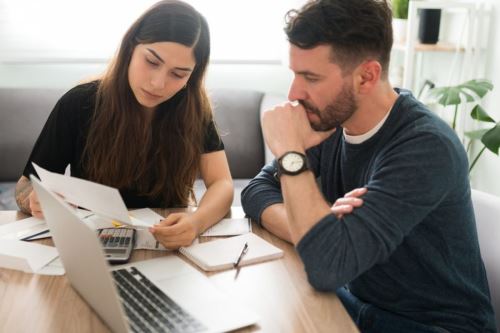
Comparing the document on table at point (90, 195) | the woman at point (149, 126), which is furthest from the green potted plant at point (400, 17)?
the document on table at point (90, 195)

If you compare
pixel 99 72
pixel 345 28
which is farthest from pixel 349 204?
pixel 99 72

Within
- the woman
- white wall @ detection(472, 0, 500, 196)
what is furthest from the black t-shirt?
white wall @ detection(472, 0, 500, 196)

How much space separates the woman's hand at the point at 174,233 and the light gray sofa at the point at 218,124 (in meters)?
1.34

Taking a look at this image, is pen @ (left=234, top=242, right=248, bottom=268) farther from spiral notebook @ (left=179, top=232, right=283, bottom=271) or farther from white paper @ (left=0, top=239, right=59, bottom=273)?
white paper @ (left=0, top=239, right=59, bottom=273)

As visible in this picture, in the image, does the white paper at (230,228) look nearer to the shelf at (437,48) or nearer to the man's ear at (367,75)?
the man's ear at (367,75)

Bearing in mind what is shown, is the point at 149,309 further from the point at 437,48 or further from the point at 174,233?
the point at 437,48

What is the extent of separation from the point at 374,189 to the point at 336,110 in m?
0.22

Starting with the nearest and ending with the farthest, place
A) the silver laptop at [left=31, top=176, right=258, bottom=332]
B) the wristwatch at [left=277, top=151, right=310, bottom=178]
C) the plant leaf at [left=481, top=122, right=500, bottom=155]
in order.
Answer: the silver laptop at [left=31, top=176, right=258, bottom=332] → the wristwatch at [left=277, top=151, right=310, bottom=178] → the plant leaf at [left=481, top=122, right=500, bottom=155]

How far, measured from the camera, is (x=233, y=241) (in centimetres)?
133

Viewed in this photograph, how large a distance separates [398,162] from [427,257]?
0.68ft

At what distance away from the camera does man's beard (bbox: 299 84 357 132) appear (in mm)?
1251

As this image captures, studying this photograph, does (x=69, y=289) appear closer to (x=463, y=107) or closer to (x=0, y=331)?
(x=0, y=331)

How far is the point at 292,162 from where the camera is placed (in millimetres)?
1208

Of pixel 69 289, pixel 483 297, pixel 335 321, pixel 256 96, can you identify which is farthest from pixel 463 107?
pixel 69 289
